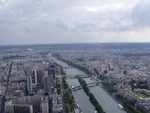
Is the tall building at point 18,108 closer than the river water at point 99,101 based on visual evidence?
Yes

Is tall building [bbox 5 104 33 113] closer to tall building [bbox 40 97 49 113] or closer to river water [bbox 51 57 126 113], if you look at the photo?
tall building [bbox 40 97 49 113]

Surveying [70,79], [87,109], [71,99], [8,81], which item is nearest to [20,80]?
[8,81]

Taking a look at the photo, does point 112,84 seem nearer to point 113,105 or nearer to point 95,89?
point 95,89

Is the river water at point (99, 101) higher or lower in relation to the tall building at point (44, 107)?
lower

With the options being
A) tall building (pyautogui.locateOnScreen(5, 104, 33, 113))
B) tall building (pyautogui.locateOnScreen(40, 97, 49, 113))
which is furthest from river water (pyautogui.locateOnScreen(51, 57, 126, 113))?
tall building (pyautogui.locateOnScreen(5, 104, 33, 113))

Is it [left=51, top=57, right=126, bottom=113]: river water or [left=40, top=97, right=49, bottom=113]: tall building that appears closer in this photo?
[left=40, top=97, right=49, bottom=113]: tall building

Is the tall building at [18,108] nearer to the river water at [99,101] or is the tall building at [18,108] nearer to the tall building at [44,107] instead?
the tall building at [44,107]

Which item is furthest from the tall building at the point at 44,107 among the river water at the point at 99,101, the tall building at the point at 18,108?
the river water at the point at 99,101

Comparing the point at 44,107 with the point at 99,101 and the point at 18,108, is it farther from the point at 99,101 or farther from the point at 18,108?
the point at 99,101

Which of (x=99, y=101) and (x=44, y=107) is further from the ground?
(x=44, y=107)

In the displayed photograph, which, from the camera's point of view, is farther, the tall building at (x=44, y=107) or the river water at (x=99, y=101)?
the river water at (x=99, y=101)

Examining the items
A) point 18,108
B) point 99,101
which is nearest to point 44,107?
point 18,108
